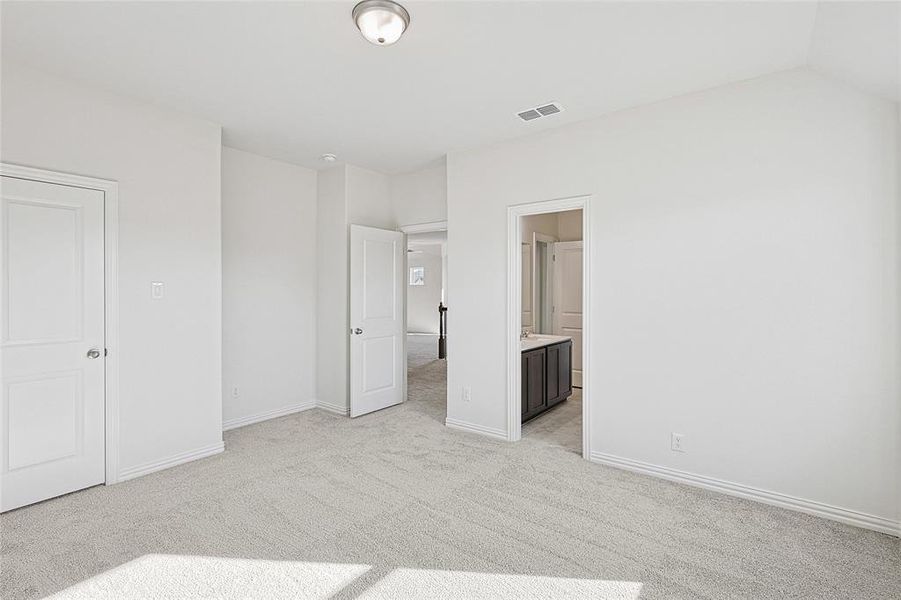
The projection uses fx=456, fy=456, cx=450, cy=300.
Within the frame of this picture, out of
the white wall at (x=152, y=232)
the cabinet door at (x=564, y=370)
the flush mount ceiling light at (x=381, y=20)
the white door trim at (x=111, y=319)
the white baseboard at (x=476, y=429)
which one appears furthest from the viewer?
the cabinet door at (x=564, y=370)

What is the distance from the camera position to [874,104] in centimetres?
252

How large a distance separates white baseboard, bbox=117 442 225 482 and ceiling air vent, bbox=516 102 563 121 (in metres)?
3.57

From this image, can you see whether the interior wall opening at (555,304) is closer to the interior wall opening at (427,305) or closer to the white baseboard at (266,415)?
the interior wall opening at (427,305)

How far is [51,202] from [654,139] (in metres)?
4.01

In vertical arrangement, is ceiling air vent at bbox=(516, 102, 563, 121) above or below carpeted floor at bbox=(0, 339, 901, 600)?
above

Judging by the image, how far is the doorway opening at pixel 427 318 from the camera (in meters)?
6.62

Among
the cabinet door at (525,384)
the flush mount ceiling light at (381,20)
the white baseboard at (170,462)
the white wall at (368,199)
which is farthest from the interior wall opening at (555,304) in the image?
the flush mount ceiling light at (381,20)

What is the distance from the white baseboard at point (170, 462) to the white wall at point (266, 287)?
688mm

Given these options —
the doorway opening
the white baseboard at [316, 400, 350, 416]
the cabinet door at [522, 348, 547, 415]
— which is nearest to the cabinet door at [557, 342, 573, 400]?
the cabinet door at [522, 348, 547, 415]

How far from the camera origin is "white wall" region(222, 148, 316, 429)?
4.38m

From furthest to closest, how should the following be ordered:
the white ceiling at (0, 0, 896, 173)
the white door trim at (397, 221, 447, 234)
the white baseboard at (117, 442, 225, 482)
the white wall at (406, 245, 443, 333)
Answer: the white wall at (406, 245, 443, 333) → the white door trim at (397, 221, 447, 234) → the white baseboard at (117, 442, 225, 482) → the white ceiling at (0, 0, 896, 173)

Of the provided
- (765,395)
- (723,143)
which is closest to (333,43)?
(723,143)

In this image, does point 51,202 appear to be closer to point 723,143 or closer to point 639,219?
point 639,219

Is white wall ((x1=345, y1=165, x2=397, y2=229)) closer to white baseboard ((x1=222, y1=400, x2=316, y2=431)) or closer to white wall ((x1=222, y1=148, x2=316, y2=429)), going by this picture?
white wall ((x1=222, y1=148, x2=316, y2=429))
